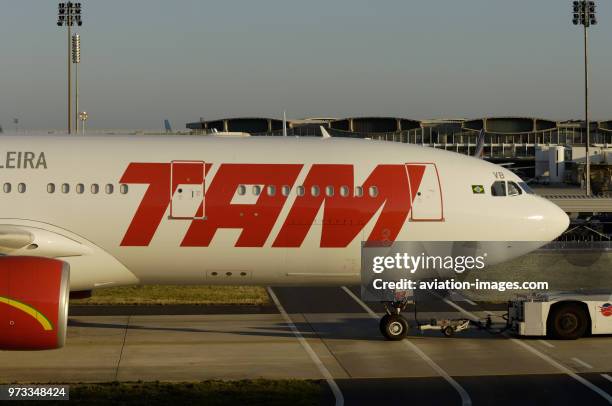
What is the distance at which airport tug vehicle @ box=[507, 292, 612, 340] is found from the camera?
25.4 m

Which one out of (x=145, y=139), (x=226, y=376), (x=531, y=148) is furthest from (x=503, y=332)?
(x=531, y=148)

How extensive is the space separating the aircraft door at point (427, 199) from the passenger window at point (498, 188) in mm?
1551

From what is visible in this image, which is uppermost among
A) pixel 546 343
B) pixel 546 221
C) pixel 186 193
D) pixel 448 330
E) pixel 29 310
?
pixel 186 193

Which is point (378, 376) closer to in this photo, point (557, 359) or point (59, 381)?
point (557, 359)

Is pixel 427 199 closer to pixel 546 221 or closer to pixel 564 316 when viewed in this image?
pixel 546 221

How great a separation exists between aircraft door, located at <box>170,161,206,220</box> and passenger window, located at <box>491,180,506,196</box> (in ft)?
25.2

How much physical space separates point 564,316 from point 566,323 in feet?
0.62

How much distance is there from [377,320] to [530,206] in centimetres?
590

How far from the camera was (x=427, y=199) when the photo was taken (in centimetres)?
2562

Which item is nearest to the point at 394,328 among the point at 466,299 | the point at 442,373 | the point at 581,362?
the point at 442,373

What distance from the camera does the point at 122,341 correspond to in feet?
83.4

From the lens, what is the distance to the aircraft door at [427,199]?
25.5 meters

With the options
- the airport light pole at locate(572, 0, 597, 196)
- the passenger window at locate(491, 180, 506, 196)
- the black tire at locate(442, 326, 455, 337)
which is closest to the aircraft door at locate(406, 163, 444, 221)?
the passenger window at locate(491, 180, 506, 196)
